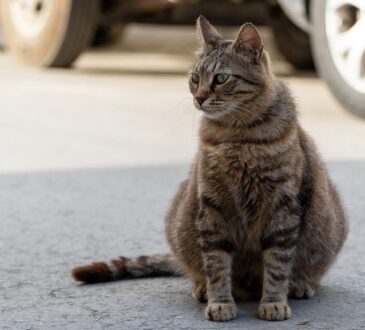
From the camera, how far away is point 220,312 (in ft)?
10.5

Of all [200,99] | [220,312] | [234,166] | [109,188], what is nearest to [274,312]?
[220,312]

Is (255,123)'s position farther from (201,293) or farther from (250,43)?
(201,293)

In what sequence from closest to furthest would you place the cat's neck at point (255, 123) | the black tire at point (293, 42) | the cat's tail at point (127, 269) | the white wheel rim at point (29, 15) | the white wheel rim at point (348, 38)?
the cat's neck at point (255, 123) < the cat's tail at point (127, 269) < the white wheel rim at point (348, 38) < the white wheel rim at point (29, 15) < the black tire at point (293, 42)

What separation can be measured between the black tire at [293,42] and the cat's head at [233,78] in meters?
6.09

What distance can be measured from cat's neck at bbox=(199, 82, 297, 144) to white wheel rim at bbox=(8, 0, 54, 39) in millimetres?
5861

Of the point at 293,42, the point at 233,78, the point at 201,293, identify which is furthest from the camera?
the point at 293,42

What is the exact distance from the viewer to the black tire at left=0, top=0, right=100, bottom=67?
8633mm

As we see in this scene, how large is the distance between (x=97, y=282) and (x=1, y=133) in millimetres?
3238

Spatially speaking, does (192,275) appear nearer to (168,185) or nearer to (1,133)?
(168,185)

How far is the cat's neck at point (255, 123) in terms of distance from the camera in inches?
130

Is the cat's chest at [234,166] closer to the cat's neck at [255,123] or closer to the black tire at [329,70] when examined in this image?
the cat's neck at [255,123]

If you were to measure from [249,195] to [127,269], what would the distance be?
0.68 metres

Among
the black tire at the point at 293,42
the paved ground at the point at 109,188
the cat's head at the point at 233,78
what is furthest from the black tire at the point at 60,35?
the cat's head at the point at 233,78

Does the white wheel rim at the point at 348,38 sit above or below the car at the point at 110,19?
above
